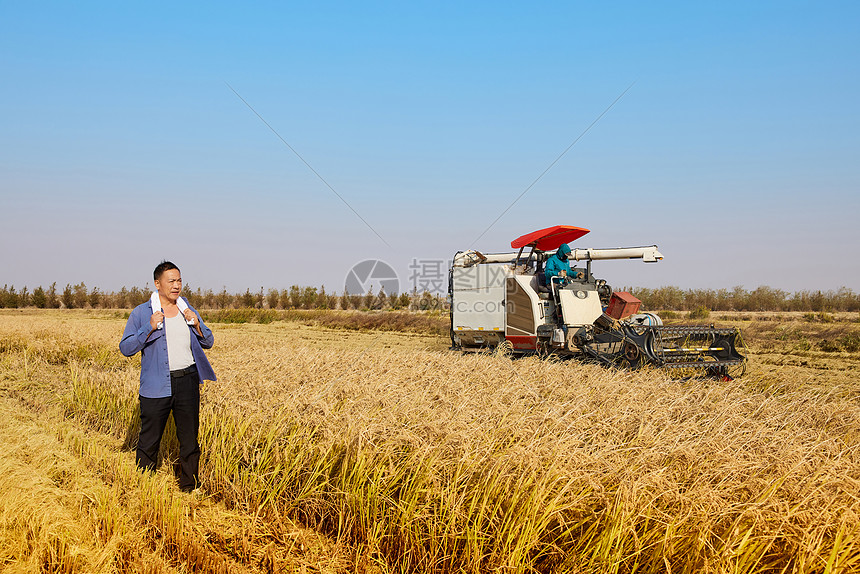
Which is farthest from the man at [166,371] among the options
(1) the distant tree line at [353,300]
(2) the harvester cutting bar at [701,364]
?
(1) the distant tree line at [353,300]

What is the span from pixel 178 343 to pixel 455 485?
2.92m

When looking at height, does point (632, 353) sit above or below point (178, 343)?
below

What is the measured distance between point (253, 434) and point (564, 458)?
108 inches

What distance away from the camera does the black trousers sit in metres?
4.55

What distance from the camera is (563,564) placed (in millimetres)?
2973

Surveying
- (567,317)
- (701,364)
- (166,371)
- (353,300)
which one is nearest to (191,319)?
(166,371)

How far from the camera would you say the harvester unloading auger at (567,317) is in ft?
29.6

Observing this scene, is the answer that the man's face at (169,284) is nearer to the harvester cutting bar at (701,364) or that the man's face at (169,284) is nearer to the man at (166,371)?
the man at (166,371)

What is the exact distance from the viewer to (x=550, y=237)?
10.8 m

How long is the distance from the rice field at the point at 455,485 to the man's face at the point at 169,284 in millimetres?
1244

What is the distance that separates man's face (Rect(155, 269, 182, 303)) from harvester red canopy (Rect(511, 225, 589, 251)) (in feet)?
25.3

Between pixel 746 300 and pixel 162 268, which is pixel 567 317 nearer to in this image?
pixel 162 268

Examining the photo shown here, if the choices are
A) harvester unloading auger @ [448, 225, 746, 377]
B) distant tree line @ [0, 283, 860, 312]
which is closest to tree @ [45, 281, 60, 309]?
distant tree line @ [0, 283, 860, 312]

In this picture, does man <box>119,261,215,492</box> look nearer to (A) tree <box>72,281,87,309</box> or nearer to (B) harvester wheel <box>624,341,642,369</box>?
(B) harvester wheel <box>624,341,642,369</box>
